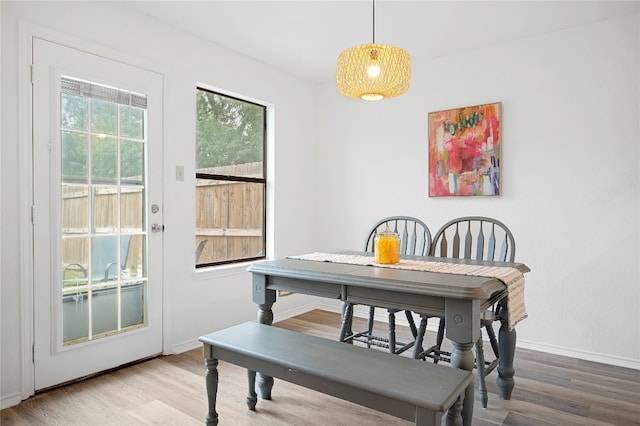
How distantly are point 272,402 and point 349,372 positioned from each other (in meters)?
0.93

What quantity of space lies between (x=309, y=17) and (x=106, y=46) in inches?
53.7

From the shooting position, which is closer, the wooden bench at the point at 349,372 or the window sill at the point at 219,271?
the wooden bench at the point at 349,372

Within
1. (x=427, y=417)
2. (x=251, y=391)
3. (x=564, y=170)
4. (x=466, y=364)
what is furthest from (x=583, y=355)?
(x=251, y=391)

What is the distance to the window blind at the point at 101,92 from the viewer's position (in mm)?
2477

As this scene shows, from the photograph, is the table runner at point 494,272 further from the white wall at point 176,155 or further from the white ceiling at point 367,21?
the white ceiling at point 367,21

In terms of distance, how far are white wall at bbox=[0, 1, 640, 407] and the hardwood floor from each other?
271 millimetres

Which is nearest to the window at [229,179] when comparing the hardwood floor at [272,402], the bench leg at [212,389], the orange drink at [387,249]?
the hardwood floor at [272,402]

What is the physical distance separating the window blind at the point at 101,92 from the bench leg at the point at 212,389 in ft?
5.93

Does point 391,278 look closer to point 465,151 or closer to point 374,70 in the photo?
point 374,70

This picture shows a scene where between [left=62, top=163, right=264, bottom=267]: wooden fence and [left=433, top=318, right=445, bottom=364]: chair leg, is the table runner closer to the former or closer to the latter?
[left=433, top=318, right=445, bottom=364]: chair leg

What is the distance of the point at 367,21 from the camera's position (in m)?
2.95

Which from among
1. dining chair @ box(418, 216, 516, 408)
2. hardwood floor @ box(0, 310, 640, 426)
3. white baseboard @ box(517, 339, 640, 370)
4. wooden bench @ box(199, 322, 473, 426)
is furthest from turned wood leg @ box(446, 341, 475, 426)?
white baseboard @ box(517, 339, 640, 370)

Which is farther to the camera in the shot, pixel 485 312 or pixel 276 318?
pixel 276 318

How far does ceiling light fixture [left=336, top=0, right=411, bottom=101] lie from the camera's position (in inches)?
82.3
